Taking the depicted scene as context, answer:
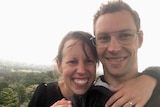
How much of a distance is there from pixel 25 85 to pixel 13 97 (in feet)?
4.74

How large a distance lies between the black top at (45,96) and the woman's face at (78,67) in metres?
0.46

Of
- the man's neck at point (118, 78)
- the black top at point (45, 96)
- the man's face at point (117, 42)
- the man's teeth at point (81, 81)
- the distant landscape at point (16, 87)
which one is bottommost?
the distant landscape at point (16, 87)

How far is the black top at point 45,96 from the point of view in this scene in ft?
7.48

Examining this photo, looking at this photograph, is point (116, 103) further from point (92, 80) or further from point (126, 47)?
point (92, 80)

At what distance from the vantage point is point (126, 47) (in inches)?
58.6

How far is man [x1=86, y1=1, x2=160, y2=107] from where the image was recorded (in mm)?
1477

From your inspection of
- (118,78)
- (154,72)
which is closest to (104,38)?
(118,78)

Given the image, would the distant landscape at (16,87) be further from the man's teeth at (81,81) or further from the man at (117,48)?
the man at (117,48)

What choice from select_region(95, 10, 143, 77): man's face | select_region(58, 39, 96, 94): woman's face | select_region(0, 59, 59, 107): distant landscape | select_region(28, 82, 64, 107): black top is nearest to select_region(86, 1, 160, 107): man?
select_region(95, 10, 143, 77): man's face

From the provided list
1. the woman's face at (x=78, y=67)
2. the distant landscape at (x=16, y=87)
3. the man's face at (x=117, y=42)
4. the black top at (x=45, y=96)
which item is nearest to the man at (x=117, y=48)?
the man's face at (x=117, y=42)

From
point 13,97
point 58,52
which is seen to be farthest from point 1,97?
point 58,52

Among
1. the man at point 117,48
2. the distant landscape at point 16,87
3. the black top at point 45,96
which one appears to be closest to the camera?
the man at point 117,48

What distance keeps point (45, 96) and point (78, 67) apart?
0.70 meters

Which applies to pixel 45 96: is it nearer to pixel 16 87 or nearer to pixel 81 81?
pixel 81 81
